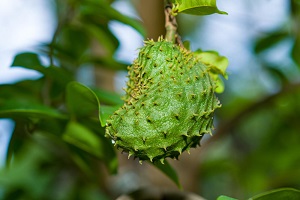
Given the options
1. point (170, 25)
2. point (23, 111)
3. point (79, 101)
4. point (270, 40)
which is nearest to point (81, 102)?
point (79, 101)

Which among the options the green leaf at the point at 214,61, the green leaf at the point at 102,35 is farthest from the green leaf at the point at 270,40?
the green leaf at the point at 214,61

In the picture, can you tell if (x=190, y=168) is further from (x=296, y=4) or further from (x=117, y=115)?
(x=117, y=115)

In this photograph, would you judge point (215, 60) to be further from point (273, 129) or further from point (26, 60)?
point (273, 129)

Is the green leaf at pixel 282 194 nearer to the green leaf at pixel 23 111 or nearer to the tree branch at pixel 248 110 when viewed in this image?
the green leaf at pixel 23 111

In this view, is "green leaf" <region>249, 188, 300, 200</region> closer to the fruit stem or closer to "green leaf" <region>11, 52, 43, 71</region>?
the fruit stem

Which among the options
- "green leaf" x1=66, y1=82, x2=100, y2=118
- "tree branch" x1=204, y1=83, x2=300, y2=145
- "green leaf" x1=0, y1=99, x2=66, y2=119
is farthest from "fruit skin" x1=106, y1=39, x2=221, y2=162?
Result: "tree branch" x1=204, y1=83, x2=300, y2=145
